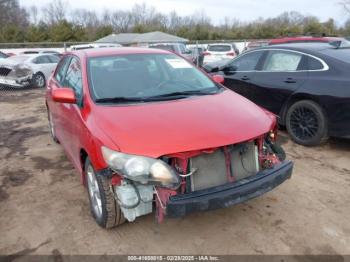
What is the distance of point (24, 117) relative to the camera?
8477mm

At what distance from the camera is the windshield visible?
12.4 feet

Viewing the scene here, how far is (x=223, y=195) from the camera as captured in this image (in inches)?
114

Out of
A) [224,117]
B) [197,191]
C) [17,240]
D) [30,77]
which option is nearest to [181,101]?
[224,117]

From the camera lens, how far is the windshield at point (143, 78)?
3789 millimetres

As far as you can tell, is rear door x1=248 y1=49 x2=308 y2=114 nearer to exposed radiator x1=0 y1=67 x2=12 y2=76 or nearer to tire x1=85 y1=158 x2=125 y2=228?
tire x1=85 y1=158 x2=125 y2=228

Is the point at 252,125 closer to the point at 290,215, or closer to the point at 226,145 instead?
the point at 226,145

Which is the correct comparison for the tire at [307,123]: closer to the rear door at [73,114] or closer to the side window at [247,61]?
the side window at [247,61]

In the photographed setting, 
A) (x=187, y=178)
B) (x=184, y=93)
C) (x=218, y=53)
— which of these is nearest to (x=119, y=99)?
(x=184, y=93)

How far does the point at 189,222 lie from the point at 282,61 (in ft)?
12.3

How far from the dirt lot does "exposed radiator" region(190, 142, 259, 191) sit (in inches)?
23.1

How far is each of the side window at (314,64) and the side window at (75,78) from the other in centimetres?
348

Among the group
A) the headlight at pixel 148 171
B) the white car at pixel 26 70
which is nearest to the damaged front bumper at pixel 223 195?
the headlight at pixel 148 171

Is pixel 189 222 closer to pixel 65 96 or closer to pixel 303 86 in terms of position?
pixel 65 96

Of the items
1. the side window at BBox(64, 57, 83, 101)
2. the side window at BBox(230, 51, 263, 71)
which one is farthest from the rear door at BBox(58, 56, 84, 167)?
the side window at BBox(230, 51, 263, 71)
